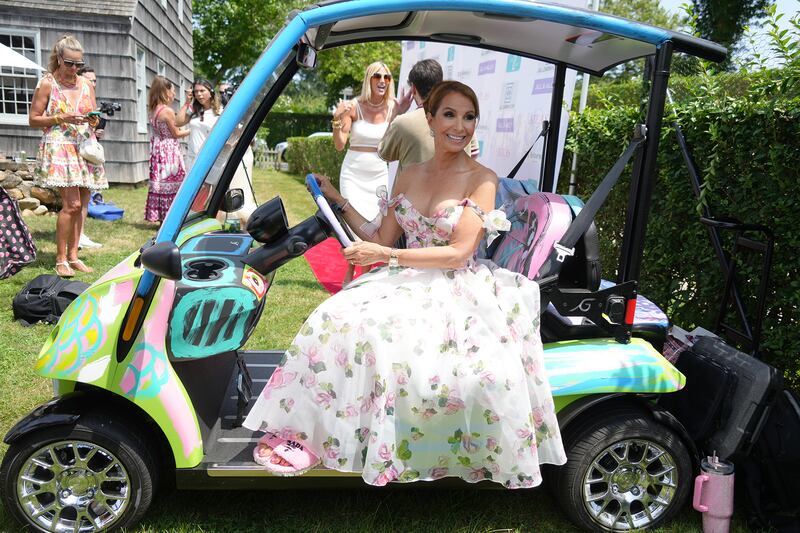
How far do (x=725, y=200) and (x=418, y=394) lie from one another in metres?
2.11

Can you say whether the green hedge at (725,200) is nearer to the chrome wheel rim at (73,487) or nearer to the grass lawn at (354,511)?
the grass lawn at (354,511)

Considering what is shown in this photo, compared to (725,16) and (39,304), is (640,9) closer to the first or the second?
(725,16)

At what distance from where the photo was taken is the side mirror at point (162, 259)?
2152 mm

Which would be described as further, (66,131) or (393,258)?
(66,131)

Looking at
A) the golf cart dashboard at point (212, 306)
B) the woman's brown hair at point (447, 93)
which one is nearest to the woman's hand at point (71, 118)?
the golf cart dashboard at point (212, 306)

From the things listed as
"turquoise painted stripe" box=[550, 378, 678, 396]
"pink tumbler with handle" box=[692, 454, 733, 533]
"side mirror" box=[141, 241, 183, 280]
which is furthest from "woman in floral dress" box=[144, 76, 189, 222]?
"pink tumbler with handle" box=[692, 454, 733, 533]

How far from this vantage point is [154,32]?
14.4m

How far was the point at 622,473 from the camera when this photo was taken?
9.04ft

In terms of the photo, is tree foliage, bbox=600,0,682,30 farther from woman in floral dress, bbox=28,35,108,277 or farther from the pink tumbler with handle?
the pink tumbler with handle

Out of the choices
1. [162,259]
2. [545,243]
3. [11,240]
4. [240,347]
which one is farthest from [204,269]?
[11,240]

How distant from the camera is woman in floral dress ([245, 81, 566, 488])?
97.3 inches

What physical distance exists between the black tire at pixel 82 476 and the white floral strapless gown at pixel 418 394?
1.53 feet

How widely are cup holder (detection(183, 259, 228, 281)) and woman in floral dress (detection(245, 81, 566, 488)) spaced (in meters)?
0.43

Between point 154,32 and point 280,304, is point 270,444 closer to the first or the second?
point 280,304
